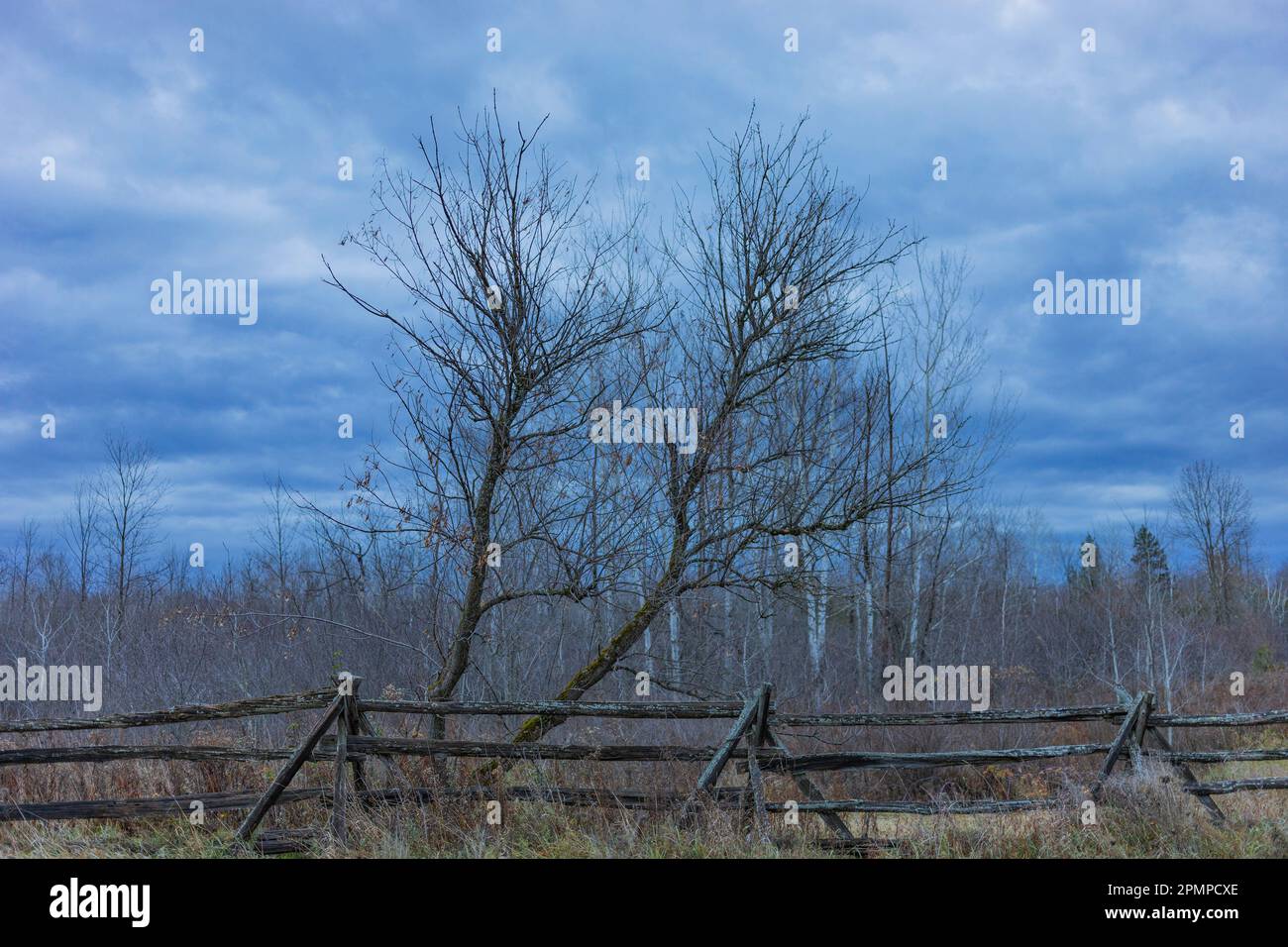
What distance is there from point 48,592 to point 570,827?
33.2m

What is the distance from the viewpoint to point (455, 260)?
917 cm

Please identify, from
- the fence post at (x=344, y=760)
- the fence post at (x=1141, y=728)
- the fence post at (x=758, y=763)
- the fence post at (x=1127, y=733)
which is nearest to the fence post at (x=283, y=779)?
the fence post at (x=344, y=760)

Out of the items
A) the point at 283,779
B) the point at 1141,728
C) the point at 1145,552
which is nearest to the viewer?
the point at 283,779

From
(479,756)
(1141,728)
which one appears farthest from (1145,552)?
(479,756)

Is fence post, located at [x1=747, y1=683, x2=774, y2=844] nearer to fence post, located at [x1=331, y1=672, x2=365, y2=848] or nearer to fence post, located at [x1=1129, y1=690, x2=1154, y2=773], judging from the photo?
fence post, located at [x1=331, y1=672, x2=365, y2=848]

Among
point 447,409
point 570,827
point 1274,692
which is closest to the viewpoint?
point 570,827

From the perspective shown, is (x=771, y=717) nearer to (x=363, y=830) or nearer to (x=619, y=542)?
(x=619, y=542)

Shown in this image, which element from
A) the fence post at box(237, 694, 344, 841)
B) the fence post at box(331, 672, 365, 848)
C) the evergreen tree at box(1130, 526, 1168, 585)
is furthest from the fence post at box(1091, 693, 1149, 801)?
the evergreen tree at box(1130, 526, 1168, 585)

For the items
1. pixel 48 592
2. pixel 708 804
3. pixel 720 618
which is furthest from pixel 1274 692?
pixel 48 592

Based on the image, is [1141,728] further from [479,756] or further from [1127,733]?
[479,756]

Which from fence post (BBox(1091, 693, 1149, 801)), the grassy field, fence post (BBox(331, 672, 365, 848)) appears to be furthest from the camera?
fence post (BBox(1091, 693, 1149, 801))

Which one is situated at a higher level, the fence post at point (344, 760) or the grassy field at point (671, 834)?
the fence post at point (344, 760)

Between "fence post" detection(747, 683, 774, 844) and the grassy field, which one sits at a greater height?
"fence post" detection(747, 683, 774, 844)

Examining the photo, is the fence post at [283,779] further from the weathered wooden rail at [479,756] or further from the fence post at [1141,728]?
the fence post at [1141,728]
